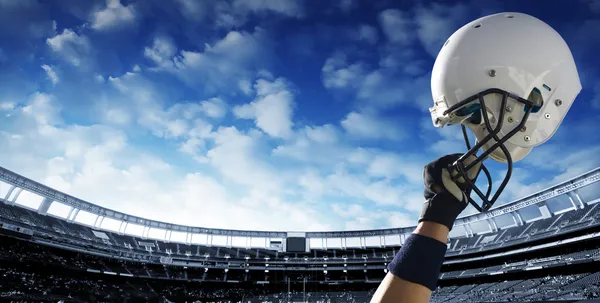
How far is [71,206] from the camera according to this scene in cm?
3888

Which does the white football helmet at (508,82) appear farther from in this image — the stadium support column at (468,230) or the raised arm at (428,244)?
the stadium support column at (468,230)

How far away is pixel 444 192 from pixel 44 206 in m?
45.9

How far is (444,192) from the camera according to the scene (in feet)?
5.21

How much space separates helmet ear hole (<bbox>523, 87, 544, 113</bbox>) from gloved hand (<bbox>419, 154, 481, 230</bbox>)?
0.74 meters

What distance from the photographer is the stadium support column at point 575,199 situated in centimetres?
3459

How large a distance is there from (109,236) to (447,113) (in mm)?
47193

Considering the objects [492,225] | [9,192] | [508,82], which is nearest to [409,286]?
[508,82]

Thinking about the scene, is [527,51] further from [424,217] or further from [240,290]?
[240,290]

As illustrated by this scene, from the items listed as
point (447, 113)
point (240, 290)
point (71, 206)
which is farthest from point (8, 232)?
point (447, 113)

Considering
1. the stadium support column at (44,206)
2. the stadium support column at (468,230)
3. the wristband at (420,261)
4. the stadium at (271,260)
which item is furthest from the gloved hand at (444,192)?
the stadium support column at (468,230)

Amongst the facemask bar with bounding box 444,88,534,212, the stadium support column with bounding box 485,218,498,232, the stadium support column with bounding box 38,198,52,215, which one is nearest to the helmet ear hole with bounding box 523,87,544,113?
the facemask bar with bounding box 444,88,534,212

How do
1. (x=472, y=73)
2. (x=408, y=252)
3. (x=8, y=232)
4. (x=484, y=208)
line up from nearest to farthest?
(x=408, y=252) → (x=484, y=208) → (x=472, y=73) → (x=8, y=232)

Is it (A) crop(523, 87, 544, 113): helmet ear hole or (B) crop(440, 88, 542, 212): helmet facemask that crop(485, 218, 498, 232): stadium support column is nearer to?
(A) crop(523, 87, 544, 113): helmet ear hole

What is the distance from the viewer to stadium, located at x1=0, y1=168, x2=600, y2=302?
99.1ft
